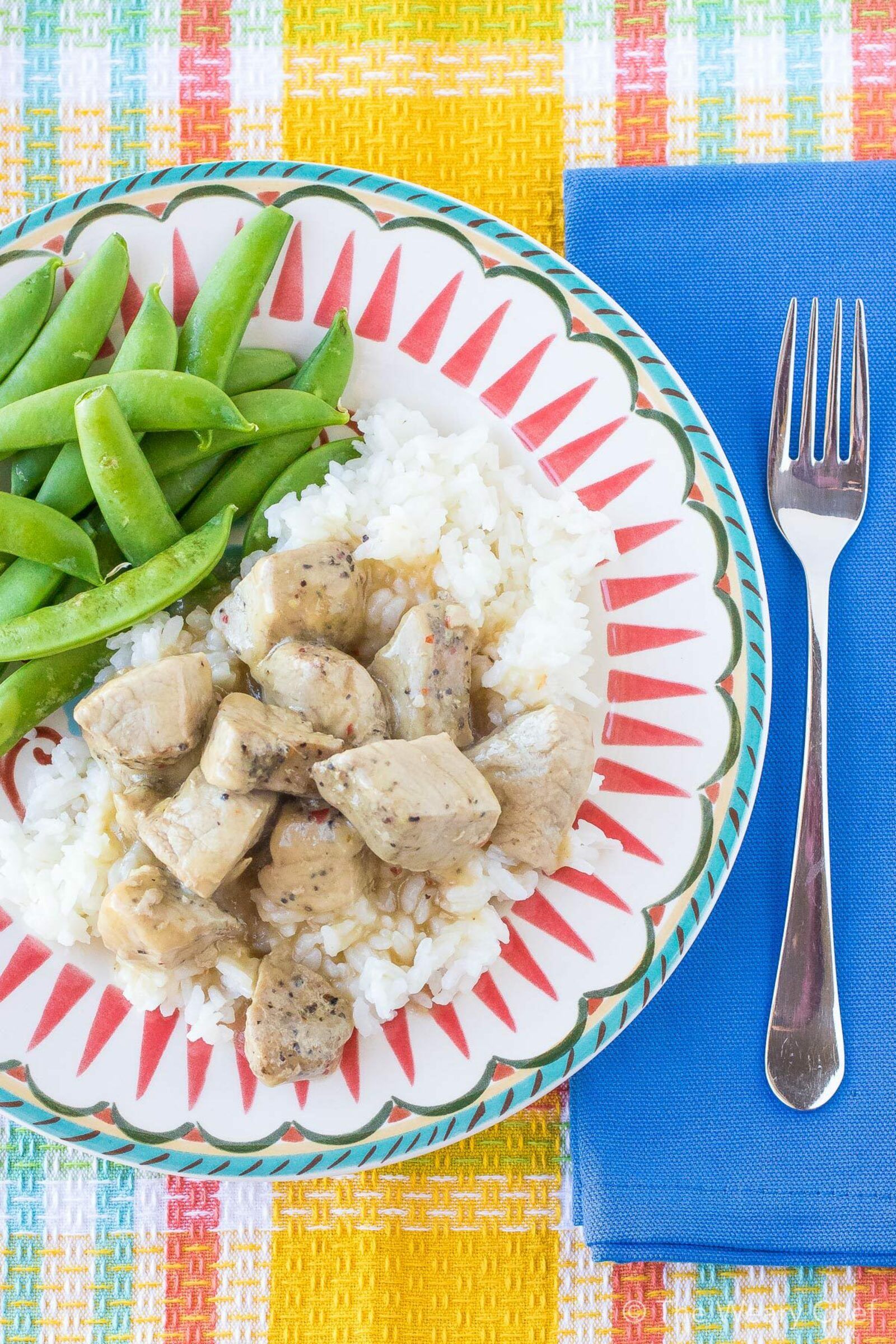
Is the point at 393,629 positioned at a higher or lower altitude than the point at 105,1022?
higher

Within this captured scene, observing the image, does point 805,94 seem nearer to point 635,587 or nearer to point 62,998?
point 635,587

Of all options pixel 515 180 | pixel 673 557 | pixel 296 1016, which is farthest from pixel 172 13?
pixel 296 1016

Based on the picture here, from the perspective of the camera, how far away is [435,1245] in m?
3.12

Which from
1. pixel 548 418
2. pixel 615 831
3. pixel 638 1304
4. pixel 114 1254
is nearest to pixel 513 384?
pixel 548 418

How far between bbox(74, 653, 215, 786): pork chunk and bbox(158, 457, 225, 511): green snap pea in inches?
20.4

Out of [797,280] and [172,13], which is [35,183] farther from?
[797,280]

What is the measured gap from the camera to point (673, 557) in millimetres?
2898

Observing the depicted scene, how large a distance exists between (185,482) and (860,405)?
182 cm

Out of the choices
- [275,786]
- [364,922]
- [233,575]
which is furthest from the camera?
[233,575]

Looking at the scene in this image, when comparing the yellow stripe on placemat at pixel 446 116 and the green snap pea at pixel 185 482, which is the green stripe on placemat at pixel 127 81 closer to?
the yellow stripe on placemat at pixel 446 116

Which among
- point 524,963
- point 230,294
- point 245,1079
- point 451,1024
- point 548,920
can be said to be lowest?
point 245,1079

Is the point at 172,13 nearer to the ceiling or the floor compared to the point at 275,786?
nearer to the ceiling

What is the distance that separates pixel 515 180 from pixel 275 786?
6.25ft

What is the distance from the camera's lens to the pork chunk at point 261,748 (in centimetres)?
251
